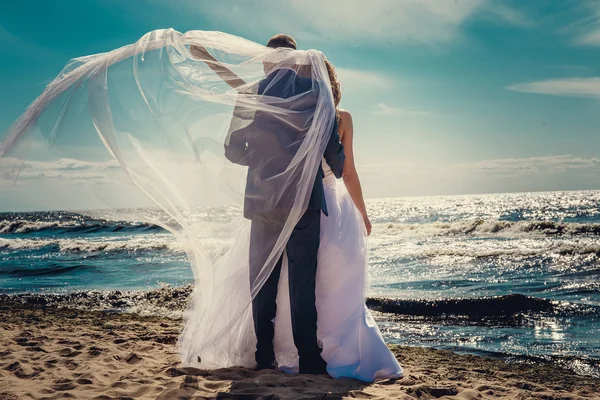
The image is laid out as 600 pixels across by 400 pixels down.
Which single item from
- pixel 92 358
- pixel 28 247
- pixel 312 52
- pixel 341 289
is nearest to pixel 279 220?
pixel 341 289

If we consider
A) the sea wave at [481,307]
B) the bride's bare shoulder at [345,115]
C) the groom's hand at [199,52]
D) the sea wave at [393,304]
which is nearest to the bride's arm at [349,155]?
the bride's bare shoulder at [345,115]

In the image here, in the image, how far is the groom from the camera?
10.1ft

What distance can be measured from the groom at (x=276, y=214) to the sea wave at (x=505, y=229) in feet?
65.5

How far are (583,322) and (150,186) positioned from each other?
6.09 metres

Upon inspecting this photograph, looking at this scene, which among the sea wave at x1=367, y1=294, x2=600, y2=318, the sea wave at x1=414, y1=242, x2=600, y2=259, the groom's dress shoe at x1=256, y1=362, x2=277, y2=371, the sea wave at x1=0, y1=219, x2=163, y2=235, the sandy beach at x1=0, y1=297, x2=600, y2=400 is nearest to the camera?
the sandy beach at x1=0, y1=297, x2=600, y2=400

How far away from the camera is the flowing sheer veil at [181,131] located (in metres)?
3.15

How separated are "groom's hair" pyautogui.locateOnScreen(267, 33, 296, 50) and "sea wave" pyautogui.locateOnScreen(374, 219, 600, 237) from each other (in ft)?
66.0

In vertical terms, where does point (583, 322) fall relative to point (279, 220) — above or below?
below

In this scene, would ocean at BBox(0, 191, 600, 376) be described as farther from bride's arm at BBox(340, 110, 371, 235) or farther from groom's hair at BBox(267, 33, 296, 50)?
groom's hair at BBox(267, 33, 296, 50)

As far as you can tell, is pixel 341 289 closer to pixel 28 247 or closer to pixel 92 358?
pixel 92 358

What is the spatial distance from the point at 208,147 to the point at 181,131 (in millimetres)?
218

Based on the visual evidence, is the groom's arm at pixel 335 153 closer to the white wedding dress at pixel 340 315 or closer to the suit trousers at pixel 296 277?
the white wedding dress at pixel 340 315

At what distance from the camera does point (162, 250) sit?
58.0 feet

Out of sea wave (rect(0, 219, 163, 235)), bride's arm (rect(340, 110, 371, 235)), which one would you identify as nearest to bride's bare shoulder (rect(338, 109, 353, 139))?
bride's arm (rect(340, 110, 371, 235))
